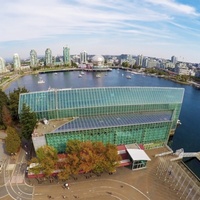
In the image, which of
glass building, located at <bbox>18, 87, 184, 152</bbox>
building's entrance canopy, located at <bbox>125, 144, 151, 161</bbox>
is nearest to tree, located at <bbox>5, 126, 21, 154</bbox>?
glass building, located at <bbox>18, 87, 184, 152</bbox>

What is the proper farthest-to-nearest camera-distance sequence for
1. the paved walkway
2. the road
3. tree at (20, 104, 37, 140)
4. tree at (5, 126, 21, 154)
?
tree at (20, 104, 37, 140), tree at (5, 126, 21, 154), the road, the paved walkway

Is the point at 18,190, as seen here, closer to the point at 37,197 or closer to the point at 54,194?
the point at 37,197

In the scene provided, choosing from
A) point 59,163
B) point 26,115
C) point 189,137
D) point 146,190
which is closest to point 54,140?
point 59,163

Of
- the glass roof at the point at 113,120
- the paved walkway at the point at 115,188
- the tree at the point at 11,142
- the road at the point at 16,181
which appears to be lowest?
the road at the point at 16,181

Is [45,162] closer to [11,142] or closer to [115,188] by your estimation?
[11,142]

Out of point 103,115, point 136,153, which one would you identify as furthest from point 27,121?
point 136,153

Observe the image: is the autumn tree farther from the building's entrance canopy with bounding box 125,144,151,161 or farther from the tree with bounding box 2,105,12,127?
the tree with bounding box 2,105,12,127

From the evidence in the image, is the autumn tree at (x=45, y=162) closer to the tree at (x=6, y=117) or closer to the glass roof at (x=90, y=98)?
the glass roof at (x=90, y=98)

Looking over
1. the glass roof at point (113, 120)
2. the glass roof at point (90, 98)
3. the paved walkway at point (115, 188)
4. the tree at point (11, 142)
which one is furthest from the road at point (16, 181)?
the glass roof at point (90, 98)
